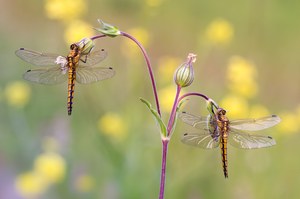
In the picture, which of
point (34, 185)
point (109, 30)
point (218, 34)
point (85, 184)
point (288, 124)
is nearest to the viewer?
point (109, 30)

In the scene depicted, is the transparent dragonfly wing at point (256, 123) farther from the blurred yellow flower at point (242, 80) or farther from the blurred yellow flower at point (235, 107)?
the blurred yellow flower at point (242, 80)

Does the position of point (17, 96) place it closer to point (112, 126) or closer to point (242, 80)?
point (112, 126)

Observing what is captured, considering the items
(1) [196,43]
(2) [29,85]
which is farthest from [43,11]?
(2) [29,85]

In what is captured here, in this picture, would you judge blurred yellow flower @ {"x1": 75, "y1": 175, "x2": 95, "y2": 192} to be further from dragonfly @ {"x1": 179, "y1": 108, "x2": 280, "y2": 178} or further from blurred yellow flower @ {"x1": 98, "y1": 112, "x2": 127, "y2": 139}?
dragonfly @ {"x1": 179, "y1": 108, "x2": 280, "y2": 178}

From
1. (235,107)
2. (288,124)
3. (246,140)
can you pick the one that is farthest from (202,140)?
(288,124)

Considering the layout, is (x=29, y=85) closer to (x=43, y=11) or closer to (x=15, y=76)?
(x=15, y=76)

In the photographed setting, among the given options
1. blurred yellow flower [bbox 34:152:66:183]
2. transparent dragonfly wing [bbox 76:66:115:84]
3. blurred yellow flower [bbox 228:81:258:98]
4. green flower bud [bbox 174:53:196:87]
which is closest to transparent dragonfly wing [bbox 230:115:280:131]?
green flower bud [bbox 174:53:196:87]
